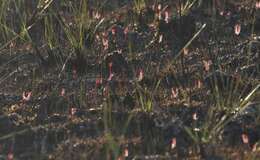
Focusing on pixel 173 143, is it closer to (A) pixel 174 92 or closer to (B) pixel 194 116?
(B) pixel 194 116

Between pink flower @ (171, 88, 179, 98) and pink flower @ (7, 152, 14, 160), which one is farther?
pink flower @ (171, 88, 179, 98)

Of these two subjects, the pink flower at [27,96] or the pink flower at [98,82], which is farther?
the pink flower at [98,82]

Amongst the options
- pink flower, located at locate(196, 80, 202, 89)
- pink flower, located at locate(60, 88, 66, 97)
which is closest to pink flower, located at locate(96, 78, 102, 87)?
pink flower, located at locate(60, 88, 66, 97)

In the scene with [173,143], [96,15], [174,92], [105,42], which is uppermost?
[96,15]

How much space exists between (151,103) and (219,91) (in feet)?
1.29

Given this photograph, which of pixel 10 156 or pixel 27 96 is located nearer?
pixel 10 156

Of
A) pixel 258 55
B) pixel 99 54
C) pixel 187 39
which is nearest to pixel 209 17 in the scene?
pixel 187 39

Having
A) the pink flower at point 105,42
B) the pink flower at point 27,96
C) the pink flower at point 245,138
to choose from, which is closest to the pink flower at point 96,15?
the pink flower at point 105,42

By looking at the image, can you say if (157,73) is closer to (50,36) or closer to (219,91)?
(219,91)

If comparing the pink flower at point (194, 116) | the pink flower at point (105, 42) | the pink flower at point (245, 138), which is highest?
the pink flower at point (105, 42)

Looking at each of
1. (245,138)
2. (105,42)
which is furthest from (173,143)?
(105,42)

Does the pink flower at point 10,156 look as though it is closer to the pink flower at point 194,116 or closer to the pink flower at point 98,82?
the pink flower at point 98,82

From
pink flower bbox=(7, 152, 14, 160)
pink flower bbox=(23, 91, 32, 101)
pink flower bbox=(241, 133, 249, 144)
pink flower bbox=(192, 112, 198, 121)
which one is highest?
pink flower bbox=(23, 91, 32, 101)

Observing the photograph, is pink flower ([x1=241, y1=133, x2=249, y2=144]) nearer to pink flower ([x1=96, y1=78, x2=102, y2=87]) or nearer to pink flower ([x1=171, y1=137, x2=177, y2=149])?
pink flower ([x1=171, y1=137, x2=177, y2=149])
